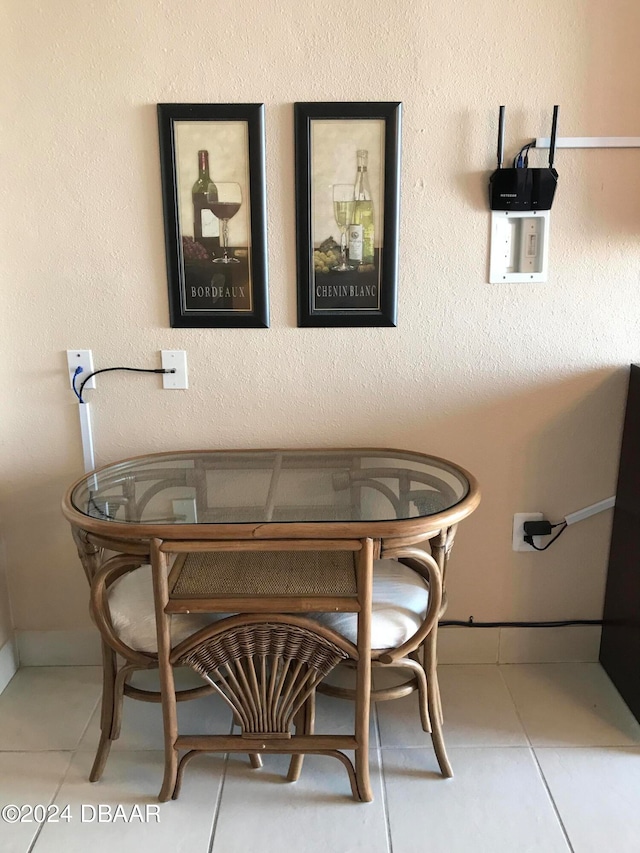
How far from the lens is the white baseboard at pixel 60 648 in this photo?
199 centimetres

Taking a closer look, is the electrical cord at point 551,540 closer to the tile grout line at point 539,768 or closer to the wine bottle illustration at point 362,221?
the tile grout line at point 539,768

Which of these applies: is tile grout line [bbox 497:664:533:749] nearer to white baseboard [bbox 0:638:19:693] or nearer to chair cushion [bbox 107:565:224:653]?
chair cushion [bbox 107:565:224:653]

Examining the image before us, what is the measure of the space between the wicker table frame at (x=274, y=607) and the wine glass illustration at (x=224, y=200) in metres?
0.80

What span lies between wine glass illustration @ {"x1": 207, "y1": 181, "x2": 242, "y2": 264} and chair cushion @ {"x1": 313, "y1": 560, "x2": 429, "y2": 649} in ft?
3.22

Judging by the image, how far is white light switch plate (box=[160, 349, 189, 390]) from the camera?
5.90 ft

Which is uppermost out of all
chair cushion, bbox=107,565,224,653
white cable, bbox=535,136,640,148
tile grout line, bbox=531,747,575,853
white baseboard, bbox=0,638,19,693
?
white cable, bbox=535,136,640,148

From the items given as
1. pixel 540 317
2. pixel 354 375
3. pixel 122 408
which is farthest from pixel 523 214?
pixel 122 408

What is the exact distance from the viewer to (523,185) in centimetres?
166

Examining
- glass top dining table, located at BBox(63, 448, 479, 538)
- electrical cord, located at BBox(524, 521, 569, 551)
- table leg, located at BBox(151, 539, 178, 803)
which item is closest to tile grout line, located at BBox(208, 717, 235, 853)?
table leg, located at BBox(151, 539, 178, 803)

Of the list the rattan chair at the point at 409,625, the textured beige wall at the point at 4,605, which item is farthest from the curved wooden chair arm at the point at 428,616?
the textured beige wall at the point at 4,605

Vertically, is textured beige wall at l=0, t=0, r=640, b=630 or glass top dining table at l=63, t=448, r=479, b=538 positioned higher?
textured beige wall at l=0, t=0, r=640, b=630

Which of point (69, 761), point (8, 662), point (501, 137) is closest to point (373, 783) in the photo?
point (69, 761)

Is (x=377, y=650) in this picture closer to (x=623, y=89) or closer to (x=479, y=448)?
(x=479, y=448)

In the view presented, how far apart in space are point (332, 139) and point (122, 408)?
0.91 m
